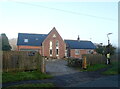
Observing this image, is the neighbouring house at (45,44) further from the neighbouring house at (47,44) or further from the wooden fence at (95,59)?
the wooden fence at (95,59)

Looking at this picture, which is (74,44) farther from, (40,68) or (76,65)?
(40,68)

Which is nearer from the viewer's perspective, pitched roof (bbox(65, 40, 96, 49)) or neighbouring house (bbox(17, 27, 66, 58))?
neighbouring house (bbox(17, 27, 66, 58))

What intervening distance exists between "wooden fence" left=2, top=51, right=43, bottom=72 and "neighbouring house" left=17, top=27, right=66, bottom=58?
1085 inches

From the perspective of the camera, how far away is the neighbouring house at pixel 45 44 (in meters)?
45.8

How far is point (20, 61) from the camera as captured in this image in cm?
1733

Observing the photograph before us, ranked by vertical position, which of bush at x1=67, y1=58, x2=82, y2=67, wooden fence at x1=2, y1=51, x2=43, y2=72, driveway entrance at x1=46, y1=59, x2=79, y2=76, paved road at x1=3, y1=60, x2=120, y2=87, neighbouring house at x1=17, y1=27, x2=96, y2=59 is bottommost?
paved road at x1=3, y1=60, x2=120, y2=87

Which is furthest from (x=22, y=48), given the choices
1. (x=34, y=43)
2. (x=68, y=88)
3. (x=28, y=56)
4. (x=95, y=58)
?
(x=68, y=88)

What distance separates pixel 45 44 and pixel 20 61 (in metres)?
29.1

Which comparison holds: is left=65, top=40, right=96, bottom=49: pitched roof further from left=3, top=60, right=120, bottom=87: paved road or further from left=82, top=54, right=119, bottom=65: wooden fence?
left=3, top=60, right=120, bottom=87: paved road

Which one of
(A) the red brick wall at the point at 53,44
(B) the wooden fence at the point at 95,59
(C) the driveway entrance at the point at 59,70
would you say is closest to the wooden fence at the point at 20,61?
(C) the driveway entrance at the point at 59,70

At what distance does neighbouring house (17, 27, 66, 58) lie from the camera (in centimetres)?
4584

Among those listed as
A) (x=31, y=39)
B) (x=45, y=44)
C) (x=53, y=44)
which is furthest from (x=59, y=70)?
(x=31, y=39)

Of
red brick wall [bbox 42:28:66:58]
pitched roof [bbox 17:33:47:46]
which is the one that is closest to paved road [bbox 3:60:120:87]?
red brick wall [bbox 42:28:66:58]

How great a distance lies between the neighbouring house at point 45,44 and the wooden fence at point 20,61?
27561 millimetres
